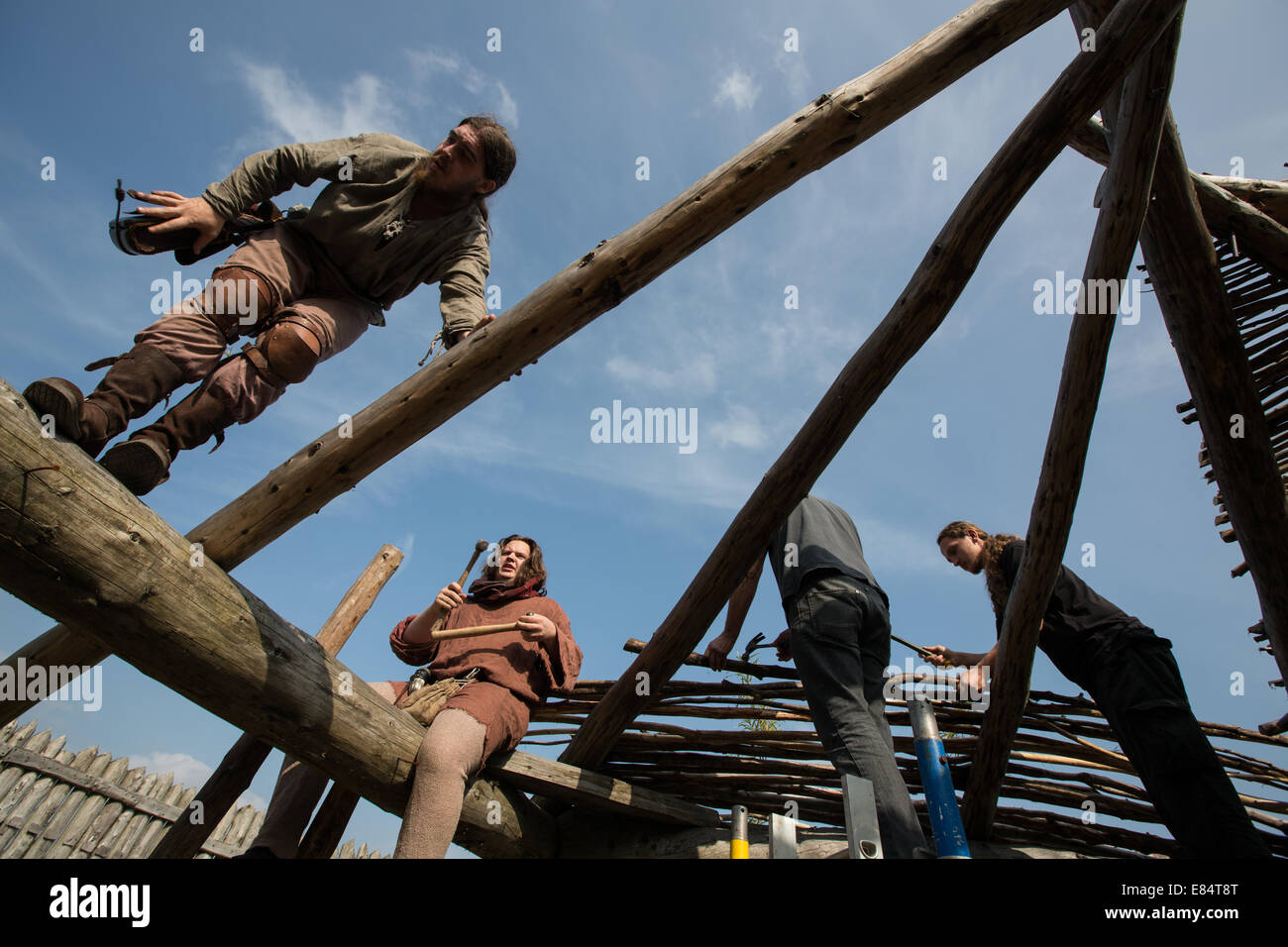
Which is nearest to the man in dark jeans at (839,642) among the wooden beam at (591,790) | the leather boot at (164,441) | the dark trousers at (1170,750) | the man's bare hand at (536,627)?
the wooden beam at (591,790)

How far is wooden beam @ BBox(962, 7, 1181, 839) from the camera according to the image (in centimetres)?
206

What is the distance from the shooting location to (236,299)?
6.66 feet

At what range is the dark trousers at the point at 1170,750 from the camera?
211 cm

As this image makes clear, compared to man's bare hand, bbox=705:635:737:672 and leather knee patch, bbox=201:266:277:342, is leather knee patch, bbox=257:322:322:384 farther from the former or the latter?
man's bare hand, bbox=705:635:737:672

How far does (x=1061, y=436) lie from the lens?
2.34 meters

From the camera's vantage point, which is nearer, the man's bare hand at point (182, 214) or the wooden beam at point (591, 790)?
the man's bare hand at point (182, 214)

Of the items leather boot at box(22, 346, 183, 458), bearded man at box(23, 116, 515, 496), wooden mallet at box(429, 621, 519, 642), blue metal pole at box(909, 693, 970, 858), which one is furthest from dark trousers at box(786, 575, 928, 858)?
leather boot at box(22, 346, 183, 458)

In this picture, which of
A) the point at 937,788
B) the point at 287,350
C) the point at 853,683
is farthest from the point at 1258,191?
the point at 287,350

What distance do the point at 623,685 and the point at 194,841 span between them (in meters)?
1.68

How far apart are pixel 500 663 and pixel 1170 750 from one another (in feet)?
7.24

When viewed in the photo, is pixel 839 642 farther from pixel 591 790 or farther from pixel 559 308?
pixel 559 308

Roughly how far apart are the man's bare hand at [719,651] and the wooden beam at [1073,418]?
3.12ft

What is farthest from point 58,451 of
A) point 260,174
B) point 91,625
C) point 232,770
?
point 232,770

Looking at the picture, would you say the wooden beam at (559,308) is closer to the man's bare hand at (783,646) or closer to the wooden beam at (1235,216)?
the wooden beam at (1235,216)
